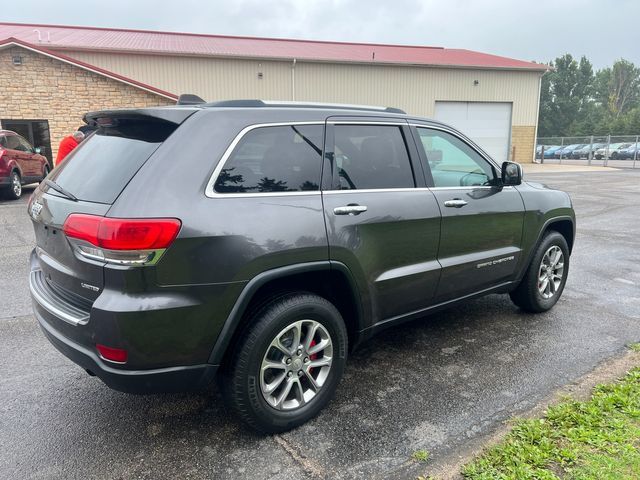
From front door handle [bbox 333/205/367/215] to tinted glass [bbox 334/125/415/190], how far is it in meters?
0.14

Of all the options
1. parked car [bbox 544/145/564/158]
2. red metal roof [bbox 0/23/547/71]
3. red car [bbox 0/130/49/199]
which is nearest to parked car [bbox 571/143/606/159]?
parked car [bbox 544/145/564/158]

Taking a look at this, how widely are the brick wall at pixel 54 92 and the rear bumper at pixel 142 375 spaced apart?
16.7 meters

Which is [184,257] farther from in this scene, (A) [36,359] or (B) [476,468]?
(A) [36,359]

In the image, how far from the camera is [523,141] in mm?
29281

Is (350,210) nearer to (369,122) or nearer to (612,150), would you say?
(369,122)

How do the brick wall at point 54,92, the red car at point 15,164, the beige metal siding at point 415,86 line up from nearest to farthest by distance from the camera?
the red car at point 15,164, the brick wall at point 54,92, the beige metal siding at point 415,86

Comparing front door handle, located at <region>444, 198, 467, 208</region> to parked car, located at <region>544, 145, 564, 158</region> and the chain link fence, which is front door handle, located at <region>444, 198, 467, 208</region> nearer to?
the chain link fence

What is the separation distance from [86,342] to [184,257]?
0.66 meters

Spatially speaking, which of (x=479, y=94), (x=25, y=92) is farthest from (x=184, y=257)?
(x=479, y=94)

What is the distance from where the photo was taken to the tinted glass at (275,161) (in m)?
2.64

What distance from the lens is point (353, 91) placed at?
25.5 metres

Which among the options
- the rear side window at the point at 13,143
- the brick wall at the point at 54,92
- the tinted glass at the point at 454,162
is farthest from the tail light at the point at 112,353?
the brick wall at the point at 54,92

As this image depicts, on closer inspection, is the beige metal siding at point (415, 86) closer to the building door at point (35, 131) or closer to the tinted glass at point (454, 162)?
the building door at point (35, 131)

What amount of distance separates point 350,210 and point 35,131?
1801 centimetres
